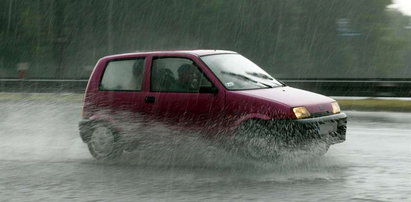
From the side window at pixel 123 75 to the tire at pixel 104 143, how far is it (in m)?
0.59

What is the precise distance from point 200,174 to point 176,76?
1.53 meters

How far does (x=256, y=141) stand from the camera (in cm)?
784

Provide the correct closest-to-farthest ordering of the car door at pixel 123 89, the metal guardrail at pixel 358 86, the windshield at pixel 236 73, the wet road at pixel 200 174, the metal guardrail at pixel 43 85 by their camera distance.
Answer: the wet road at pixel 200 174 < the windshield at pixel 236 73 < the car door at pixel 123 89 < the metal guardrail at pixel 358 86 < the metal guardrail at pixel 43 85

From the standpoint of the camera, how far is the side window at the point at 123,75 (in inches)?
352

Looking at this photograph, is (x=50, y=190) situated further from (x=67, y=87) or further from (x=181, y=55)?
(x=67, y=87)

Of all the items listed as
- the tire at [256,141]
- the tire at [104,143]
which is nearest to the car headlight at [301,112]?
the tire at [256,141]

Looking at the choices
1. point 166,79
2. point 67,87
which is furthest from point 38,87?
point 166,79

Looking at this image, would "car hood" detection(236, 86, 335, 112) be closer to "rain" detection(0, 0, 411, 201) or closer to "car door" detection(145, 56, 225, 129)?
"rain" detection(0, 0, 411, 201)

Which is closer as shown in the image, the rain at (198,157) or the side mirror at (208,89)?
the rain at (198,157)

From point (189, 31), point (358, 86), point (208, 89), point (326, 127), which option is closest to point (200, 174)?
point (208, 89)

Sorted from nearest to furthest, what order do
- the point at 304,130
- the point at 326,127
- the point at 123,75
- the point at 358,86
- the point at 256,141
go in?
the point at 304,130 → the point at 256,141 → the point at 326,127 → the point at 123,75 → the point at 358,86

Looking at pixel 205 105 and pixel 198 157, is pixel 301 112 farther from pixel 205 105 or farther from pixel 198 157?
pixel 198 157

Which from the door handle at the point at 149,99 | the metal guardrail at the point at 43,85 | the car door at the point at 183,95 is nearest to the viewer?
the car door at the point at 183,95

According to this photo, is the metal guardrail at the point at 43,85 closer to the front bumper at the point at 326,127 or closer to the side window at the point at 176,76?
the side window at the point at 176,76
